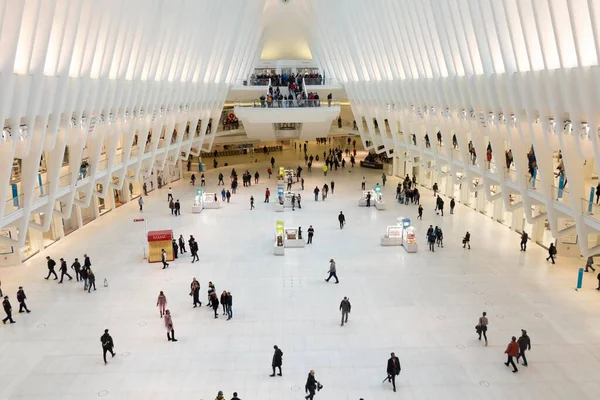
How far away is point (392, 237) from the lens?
71.0ft

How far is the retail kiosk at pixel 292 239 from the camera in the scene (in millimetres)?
21625

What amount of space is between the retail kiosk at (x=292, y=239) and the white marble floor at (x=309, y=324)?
42 centimetres

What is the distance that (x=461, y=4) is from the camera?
16.9 meters

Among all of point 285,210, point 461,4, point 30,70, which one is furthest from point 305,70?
point 30,70

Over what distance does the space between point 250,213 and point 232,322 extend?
13679 millimetres

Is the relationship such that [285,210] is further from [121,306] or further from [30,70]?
[30,70]

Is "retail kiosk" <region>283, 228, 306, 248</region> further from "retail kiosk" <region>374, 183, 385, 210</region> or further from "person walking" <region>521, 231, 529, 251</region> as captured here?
"person walking" <region>521, 231, 529, 251</region>

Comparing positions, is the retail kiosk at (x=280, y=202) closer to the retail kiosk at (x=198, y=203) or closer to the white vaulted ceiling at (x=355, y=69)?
the retail kiosk at (x=198, y=203)

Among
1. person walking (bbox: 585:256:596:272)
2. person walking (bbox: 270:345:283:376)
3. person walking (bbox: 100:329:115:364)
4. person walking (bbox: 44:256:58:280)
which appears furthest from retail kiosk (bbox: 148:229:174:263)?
person walking (bbox: 585:256:596:272)

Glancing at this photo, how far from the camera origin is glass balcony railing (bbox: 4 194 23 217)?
52.2 feet

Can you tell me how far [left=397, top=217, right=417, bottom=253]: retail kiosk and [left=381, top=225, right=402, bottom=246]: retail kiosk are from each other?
19 cm

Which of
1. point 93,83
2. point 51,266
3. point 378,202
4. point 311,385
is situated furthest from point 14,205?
point 378,202

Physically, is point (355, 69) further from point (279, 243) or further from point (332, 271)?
point (332, 271)

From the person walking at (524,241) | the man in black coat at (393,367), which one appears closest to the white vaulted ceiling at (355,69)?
the person walking at (524,241)
